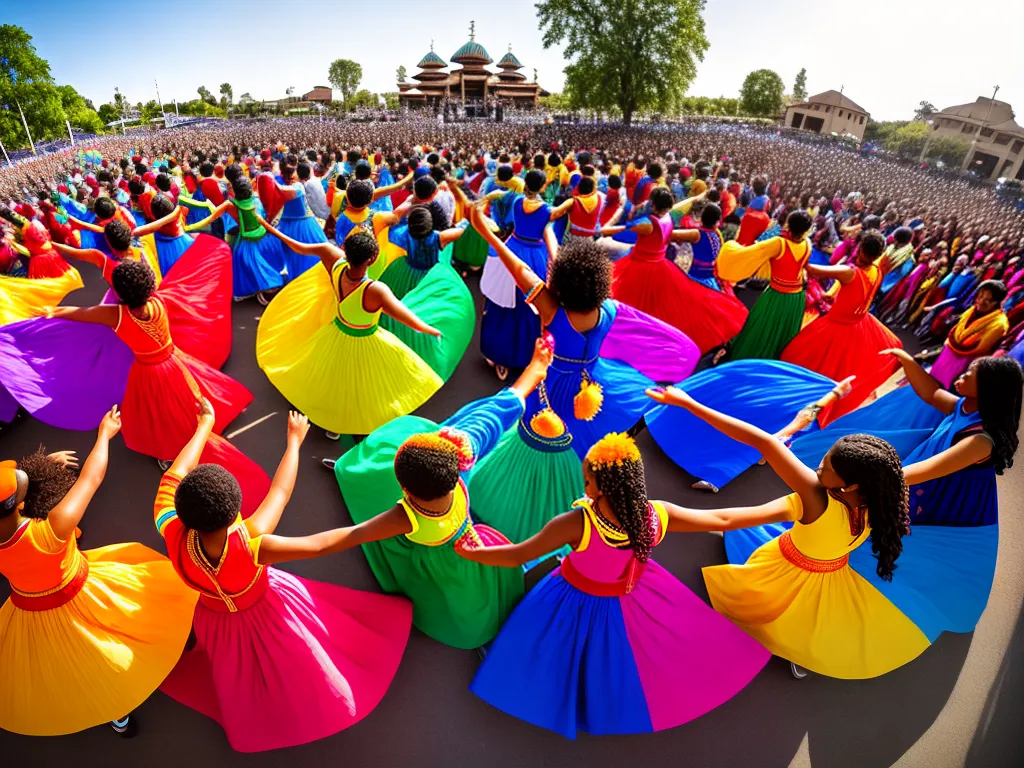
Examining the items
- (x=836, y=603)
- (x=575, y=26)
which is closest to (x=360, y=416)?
(x=836, y=603)

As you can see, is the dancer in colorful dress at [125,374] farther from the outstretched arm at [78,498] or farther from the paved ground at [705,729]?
the paved ground at [705,729]

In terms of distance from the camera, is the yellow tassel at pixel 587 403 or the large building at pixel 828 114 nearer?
the yellow tassel at pixel 587 403

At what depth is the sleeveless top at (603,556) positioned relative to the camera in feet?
7.35

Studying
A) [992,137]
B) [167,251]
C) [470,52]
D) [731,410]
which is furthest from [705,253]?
[470,52]

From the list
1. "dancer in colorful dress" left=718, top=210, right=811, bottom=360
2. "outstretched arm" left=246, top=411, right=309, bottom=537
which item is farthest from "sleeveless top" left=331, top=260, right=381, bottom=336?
"dancer in colorful dress" left=718, top=210, right=811, bottom=360

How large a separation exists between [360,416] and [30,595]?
229 cm

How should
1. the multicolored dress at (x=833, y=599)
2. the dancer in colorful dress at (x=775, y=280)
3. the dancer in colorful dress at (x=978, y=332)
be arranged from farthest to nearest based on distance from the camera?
the dancer in colorful dress at (x=775, y=280) < the dancer in colorful dress at (x=978, y=332) < the multicolored dress at (x=833, y=599)

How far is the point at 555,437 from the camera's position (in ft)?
10.7

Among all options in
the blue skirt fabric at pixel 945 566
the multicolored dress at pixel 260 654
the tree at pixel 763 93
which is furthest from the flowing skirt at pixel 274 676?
the tree at pixel 763 93

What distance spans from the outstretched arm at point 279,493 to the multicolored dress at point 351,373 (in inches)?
60.0

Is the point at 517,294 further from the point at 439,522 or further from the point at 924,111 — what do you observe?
the point at 924,111

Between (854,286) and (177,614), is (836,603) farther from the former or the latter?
(177,614)

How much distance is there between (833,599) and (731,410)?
1.80 metres

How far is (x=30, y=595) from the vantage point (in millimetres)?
2473
